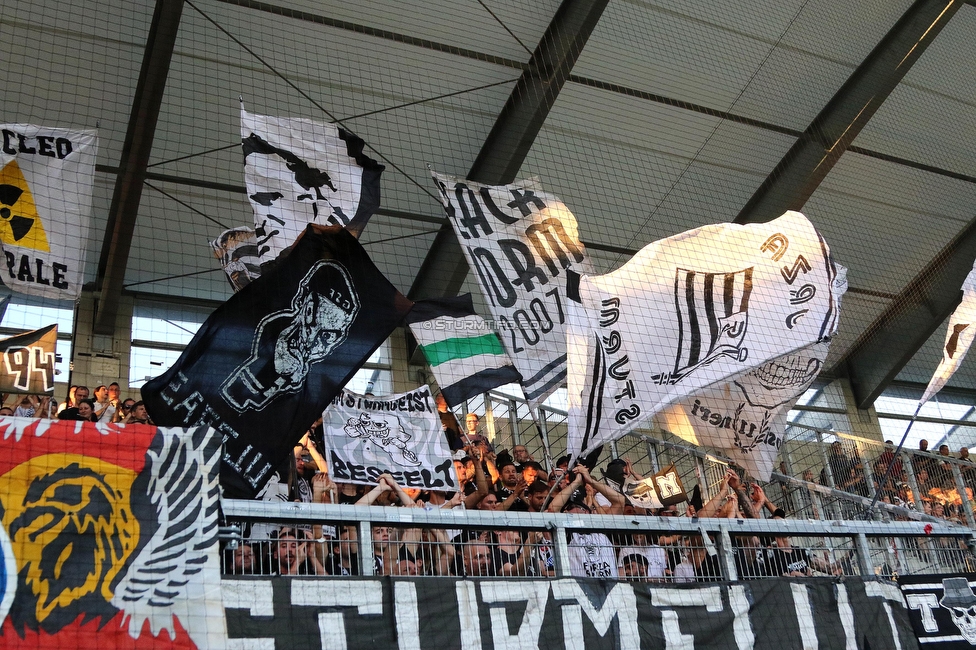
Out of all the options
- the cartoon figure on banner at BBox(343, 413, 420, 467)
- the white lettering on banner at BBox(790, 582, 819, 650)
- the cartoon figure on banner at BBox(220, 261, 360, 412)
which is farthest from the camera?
the cartoon figure on banner at BBox(343, 413, 420, 467)

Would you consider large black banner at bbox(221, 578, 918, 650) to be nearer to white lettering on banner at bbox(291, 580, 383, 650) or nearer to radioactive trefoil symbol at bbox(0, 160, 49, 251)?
white lettering on banner at bbox(291, 580, 383, 650)

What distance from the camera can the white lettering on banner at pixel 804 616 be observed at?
23.2 ft

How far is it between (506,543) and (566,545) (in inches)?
15.4

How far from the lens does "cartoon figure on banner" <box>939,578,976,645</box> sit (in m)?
7.71

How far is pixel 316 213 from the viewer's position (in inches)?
327

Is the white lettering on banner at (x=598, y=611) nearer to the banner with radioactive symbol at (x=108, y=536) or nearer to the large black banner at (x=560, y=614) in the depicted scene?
the large black banner at (x=560, y=614)

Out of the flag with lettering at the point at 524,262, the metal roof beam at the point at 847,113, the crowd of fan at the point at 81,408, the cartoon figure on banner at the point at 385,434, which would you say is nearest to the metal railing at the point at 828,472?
the cartoon figure on banner at the point at 385,434

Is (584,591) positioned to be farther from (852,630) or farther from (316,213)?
(316,213)

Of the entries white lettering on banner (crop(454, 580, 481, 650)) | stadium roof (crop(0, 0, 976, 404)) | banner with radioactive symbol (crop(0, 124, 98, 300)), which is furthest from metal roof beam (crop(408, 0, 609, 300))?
white lettering on banner (crop(454, 580, 481, 650))

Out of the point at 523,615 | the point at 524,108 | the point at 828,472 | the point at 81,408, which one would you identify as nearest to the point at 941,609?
the point at 523,615

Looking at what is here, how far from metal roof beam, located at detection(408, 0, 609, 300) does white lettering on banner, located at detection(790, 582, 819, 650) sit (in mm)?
7954

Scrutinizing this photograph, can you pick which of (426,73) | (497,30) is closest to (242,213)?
(426,73)

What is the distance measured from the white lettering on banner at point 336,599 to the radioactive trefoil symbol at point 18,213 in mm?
4089

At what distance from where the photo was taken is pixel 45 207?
8320mm
